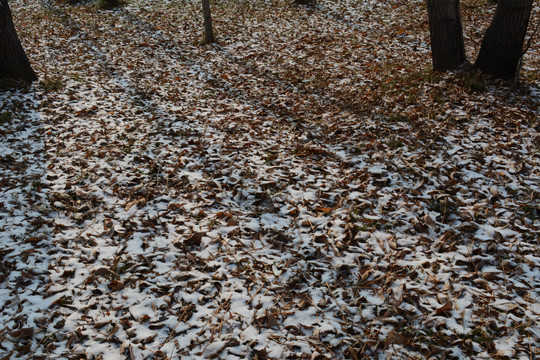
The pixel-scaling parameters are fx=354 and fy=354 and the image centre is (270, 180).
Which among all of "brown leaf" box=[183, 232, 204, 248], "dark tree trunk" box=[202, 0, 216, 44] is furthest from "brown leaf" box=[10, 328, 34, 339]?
"dark tree trunk" box=[202, 0, 216, 44]

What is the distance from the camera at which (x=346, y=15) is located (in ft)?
37.5

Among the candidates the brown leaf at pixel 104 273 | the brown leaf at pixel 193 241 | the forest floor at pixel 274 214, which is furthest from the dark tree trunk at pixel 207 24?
the brown leaf at pixel 104 273

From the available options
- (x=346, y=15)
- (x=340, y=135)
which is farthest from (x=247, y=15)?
(x=340, y=135)

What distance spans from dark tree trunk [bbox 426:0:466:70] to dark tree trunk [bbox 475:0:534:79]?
44 centimetres

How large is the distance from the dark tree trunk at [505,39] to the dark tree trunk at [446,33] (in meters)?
0.44

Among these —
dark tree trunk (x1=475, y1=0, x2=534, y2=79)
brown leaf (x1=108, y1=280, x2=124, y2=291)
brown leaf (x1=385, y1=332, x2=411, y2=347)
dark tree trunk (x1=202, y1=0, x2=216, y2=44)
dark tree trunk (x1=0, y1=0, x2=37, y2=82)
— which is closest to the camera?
brown leaf (x1=385, y1=332, x2=411, y2=347)

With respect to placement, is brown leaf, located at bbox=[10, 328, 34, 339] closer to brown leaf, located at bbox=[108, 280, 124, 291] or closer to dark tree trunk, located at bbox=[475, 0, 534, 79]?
brown leaf, located at bbox=[108, 280, 124, 291]

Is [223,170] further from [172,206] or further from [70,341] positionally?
[70,341]

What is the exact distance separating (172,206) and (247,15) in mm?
9837

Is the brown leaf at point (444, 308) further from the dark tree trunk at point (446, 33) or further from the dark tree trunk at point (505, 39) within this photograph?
the dark tree trunk at point (446, 33)

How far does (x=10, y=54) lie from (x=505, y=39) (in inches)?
358

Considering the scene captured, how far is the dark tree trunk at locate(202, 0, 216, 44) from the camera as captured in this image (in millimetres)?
9820

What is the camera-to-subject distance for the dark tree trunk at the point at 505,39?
5773 millimetres

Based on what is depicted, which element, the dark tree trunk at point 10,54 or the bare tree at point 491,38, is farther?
the dark tree trunk at point 10,54
